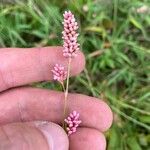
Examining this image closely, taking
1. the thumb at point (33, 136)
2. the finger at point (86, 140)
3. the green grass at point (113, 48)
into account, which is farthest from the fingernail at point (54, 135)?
the green grass at point (113, 48)

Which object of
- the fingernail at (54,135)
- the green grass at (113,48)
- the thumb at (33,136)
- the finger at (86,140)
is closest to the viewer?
the thumb at (33,136)

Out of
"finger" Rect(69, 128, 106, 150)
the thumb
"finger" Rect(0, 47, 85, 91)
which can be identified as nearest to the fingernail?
the thumb

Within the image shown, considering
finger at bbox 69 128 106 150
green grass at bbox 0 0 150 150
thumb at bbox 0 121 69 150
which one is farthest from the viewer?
green grass at bbox 0 0 150 150

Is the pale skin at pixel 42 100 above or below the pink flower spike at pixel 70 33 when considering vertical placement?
below

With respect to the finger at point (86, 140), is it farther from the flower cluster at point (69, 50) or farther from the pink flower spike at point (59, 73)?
the pink flower spike at point (59, 73)

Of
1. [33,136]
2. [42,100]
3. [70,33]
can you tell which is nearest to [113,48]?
[42,100]

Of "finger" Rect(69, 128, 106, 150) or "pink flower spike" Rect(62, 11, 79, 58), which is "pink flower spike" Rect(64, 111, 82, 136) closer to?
"finger" Rect(69, 128, 106, 150)

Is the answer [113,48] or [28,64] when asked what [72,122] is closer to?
[28,64]

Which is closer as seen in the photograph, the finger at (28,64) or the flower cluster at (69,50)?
the flower cluster at (69,50)

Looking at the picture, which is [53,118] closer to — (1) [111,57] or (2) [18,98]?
(2) [18,98]
